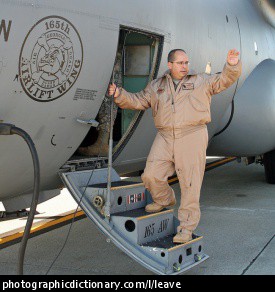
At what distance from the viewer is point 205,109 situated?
4.41 m

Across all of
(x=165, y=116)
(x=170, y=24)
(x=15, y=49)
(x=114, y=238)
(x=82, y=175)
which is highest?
(x=170, y=24)

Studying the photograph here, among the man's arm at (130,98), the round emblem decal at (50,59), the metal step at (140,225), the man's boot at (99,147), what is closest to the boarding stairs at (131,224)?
the metal step at (140,225)

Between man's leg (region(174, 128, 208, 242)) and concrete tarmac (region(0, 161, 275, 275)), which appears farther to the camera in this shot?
concrete tarmac (region(0, 161, 275, 275))

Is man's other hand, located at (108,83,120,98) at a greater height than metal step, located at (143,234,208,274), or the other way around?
man's other hand, located at (108,83,120,98)

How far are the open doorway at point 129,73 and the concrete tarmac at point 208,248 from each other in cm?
102

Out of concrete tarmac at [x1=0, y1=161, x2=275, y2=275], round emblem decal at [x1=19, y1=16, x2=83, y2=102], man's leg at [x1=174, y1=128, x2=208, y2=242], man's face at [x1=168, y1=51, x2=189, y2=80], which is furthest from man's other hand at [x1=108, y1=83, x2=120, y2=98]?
concrete tarmac at [x1=0, y1=161, x2=275, y2=275]

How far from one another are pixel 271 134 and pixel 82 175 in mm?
3944

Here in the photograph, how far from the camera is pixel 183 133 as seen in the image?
14.4 ft

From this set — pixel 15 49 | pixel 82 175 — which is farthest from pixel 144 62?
pixel 15 49

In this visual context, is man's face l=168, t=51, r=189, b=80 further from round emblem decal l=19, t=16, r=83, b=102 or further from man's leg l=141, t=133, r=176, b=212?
round emblem decal l=19, t=16, r=83, b=102

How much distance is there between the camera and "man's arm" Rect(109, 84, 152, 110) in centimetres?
439

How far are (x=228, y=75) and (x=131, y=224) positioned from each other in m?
1.37

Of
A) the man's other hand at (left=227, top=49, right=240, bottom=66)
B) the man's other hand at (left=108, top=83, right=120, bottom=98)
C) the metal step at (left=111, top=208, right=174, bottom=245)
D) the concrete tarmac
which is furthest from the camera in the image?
the concrete tarmac
